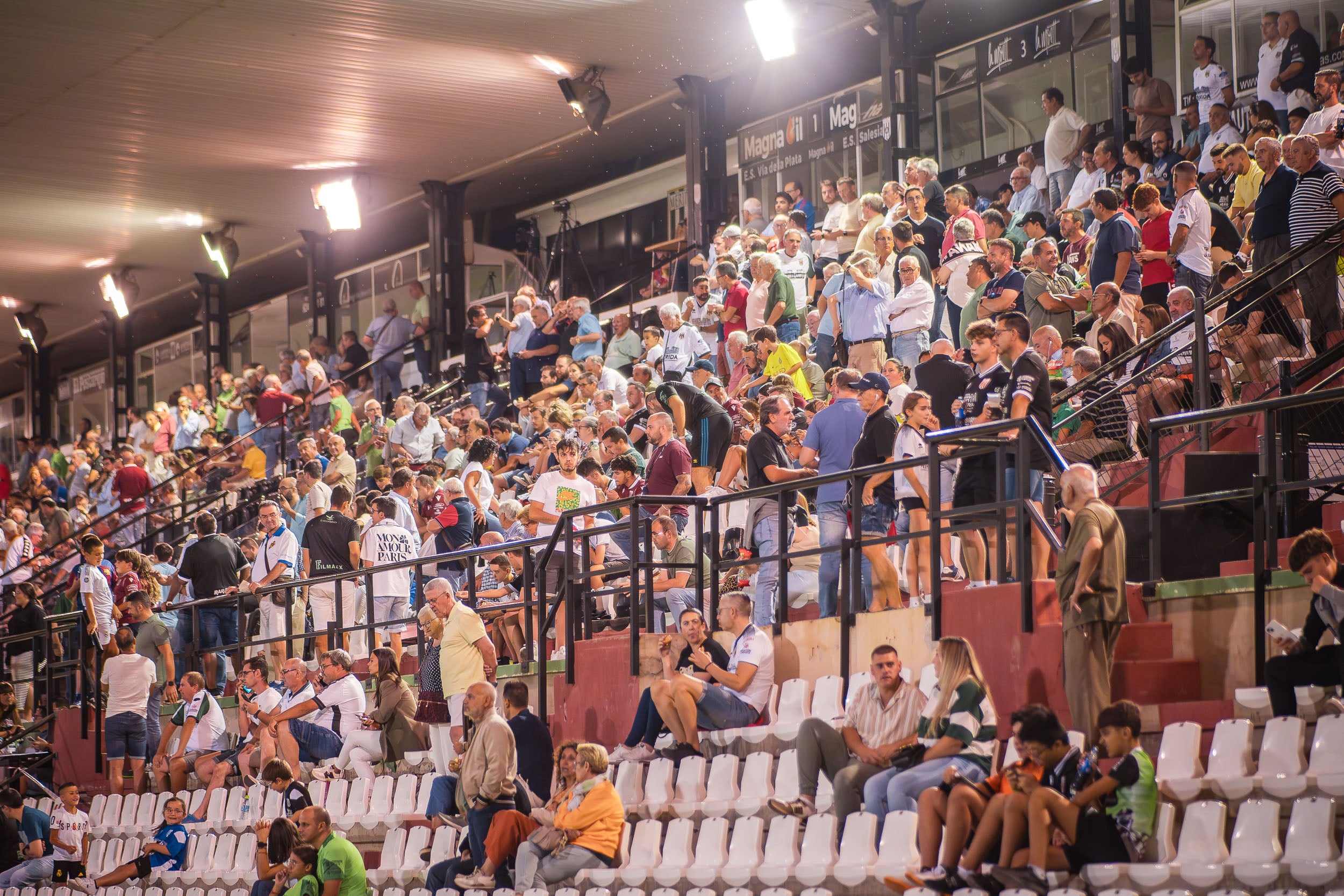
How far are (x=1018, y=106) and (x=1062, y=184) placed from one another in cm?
306

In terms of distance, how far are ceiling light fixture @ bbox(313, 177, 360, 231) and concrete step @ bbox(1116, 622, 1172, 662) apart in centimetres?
1588

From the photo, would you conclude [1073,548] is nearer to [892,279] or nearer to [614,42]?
[892,279]

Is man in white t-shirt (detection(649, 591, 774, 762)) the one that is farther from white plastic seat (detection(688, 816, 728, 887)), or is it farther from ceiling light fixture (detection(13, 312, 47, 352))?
ceiling light fixture (detection(13, 312, 47, 352))

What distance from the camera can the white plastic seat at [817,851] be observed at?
303 inches

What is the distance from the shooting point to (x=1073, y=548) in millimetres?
7094

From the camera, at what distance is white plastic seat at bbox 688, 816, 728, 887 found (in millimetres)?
8406

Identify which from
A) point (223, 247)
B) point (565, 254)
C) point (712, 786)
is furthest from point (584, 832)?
point (223, 247)

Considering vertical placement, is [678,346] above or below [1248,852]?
above

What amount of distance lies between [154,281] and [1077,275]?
2050cm

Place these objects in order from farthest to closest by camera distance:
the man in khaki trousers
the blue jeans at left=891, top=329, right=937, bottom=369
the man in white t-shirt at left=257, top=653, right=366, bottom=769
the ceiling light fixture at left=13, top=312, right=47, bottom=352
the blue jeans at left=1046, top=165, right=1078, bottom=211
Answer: the ceiling light fixture at left=13, top=312, right=47, bottom=352
the blue jeans at left=1046, top=165, right=1078, bottom=211
the blue jeans at left=891, top=329, right=937, bottom=369
the man in white t-shirt at left=257, top=653, right=366, bottom=769
the man in khaki trousers

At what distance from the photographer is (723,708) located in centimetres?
918

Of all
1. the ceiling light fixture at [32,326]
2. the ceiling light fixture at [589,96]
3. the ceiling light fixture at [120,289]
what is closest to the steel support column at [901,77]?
the ceiling light fixture at [589,96]

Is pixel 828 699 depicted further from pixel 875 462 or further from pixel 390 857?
pixel 390 857

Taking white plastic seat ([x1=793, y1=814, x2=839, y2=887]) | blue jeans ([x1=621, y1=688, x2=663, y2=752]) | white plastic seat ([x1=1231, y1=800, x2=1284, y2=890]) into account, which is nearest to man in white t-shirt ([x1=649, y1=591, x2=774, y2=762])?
blue jeans ([x1=621, y1=688, x2=663, y2=752])
